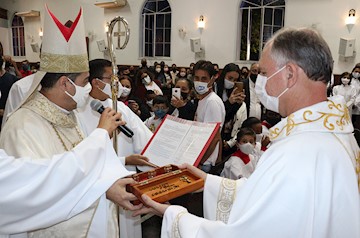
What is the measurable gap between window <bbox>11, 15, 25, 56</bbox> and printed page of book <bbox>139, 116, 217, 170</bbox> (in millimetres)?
19175

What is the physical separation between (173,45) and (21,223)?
1200 cm

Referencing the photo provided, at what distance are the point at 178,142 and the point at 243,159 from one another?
1411 mm

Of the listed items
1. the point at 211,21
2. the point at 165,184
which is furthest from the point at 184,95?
the point at 211,21

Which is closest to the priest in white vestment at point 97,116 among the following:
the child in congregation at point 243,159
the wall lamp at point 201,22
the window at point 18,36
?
the child in congregation at point 243,159

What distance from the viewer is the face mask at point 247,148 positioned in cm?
355

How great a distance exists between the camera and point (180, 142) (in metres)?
2.37

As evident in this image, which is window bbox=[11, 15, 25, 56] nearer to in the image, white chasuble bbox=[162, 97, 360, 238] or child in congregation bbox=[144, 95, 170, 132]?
child in congregation bbox=[144, 95, 170, 132]

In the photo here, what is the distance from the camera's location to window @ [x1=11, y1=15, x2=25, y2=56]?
19.0m

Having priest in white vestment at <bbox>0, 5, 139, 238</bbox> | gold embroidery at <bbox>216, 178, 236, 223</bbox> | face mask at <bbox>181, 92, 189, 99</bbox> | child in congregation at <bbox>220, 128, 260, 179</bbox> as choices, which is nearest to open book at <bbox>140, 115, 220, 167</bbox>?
gold embroidery at <bbox>216, 178, 236, 223</bbox>

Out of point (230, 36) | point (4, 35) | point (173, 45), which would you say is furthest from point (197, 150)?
point (4, 35)

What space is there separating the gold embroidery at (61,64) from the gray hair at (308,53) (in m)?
1.23

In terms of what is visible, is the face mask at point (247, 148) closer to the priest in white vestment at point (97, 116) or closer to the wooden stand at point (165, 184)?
the priest in white vestment at point (97, 116)

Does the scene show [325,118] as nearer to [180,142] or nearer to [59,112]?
[180,142]

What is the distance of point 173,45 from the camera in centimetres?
1310
